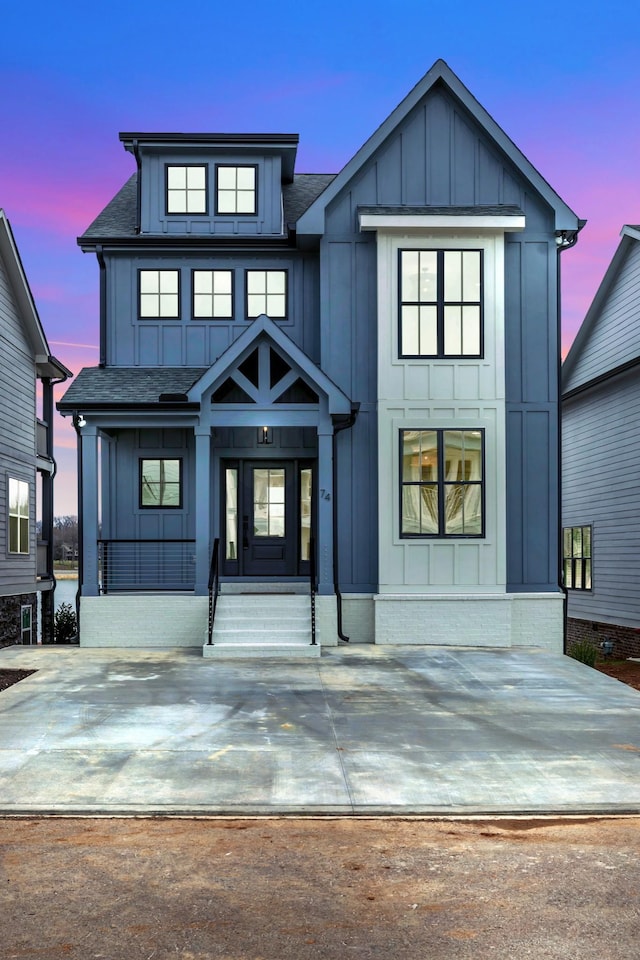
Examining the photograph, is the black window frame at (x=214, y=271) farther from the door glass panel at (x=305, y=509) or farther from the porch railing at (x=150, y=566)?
the porch railing at (x=150, y=566)

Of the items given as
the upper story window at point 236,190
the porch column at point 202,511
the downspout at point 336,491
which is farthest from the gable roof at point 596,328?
the porch column at point 202,511

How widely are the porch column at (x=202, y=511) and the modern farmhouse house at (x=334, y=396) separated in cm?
4

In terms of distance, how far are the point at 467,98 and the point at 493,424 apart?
19.3 ft

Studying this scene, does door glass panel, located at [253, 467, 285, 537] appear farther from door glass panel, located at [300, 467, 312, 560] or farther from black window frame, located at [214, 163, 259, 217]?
black window frame, located at [214, 163, 259, 217]

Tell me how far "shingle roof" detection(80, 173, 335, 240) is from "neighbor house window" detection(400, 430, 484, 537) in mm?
6002

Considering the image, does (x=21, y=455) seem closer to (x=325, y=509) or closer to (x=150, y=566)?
(x=150, y=566)

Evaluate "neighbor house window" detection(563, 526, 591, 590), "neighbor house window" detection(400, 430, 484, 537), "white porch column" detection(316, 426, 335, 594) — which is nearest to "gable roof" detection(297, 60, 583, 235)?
"white porch column" detection(316, 426, 335, 594)

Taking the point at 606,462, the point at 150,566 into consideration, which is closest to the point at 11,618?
the point at 150,566

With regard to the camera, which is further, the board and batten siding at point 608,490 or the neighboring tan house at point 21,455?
the board and batten siding at point 608,490

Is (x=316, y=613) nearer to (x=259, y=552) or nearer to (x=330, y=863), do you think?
(x=259, y=552)

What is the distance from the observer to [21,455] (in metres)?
19.8

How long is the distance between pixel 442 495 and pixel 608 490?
7218 mm

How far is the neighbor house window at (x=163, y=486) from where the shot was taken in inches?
672

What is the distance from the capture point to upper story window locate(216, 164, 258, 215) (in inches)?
682
